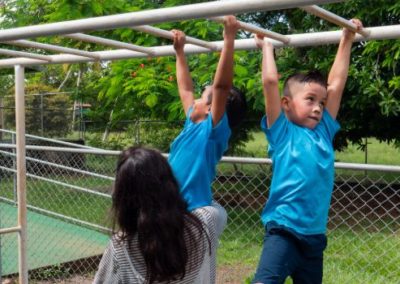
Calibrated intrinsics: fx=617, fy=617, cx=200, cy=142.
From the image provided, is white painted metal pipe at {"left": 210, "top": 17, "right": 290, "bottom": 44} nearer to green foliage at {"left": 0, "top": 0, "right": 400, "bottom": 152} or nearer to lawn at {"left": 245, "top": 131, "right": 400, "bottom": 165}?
green foliage at {"left": 0, "top": 0, "right": 400, "bottom": 152}

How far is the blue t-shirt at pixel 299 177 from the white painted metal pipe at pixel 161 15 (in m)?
0.66

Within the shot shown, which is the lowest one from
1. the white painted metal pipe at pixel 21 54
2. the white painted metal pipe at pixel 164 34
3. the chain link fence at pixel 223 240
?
the chain link fence at pixel 223 240

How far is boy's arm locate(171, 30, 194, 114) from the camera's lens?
2.57 m

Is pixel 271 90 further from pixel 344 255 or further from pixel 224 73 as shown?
pixel 344 255

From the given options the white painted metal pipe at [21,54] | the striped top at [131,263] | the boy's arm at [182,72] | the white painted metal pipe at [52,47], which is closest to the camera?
the striped top at [131,263]

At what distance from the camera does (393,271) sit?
4953 mm

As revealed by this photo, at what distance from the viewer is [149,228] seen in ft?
6.07

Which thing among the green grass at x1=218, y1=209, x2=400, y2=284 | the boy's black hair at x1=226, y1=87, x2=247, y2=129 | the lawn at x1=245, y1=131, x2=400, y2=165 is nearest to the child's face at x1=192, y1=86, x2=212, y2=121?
the boy's black hair at x1=226, y1=87, x2=247, y2=129

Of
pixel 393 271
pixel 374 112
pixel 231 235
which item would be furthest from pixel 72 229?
pixel 374 112

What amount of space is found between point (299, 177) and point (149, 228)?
72cm

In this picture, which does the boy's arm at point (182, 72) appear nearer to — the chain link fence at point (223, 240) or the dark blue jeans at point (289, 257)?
the dark blue jeans at point (289, 257)

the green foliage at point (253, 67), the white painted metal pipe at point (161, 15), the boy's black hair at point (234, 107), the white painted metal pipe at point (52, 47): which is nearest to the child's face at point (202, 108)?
the boy's black hair at point (234, 107)

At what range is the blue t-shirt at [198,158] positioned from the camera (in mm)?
2387

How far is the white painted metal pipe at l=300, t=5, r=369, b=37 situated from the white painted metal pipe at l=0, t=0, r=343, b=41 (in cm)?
28
